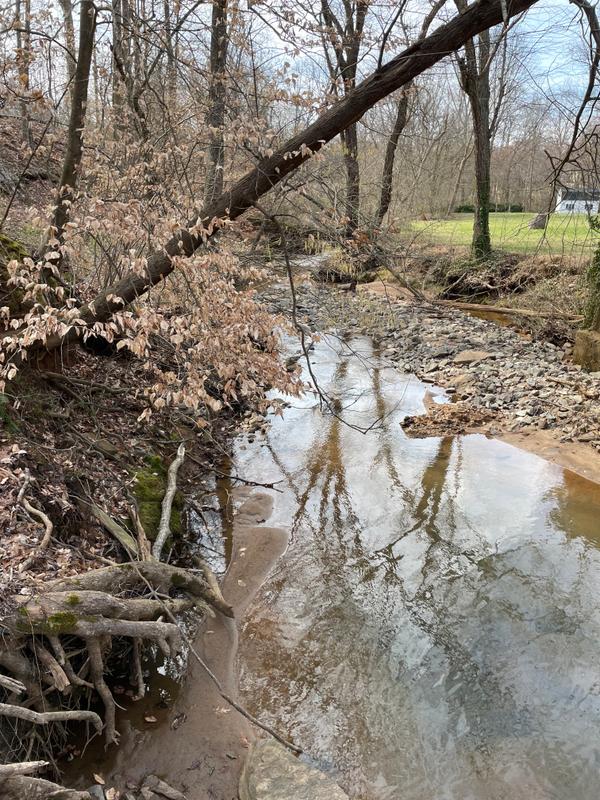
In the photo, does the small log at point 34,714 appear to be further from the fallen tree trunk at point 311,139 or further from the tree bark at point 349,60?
the tree bark at point 349,60

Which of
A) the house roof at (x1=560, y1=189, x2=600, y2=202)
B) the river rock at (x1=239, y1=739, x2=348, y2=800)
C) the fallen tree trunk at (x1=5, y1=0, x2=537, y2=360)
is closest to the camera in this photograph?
the river rock at (x1=239, y1=739, x2=348, y2=800)

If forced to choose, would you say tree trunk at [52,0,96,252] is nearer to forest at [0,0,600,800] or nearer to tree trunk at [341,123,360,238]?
forest at [0,0,600,800]

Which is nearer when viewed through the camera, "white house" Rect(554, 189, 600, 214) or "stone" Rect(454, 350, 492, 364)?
"white house" Rect(554, 189, 600, 214)

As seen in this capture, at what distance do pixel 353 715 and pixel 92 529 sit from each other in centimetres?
271

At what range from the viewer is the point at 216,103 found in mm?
7711

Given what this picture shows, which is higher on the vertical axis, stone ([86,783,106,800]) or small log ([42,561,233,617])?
small log ([42,561,233,617])

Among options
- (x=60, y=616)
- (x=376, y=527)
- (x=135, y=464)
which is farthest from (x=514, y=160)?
(x=60, y=616)

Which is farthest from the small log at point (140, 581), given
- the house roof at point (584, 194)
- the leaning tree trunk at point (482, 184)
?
the leaning tree trunk at point (482, 184)

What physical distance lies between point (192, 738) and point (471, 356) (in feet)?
34.0

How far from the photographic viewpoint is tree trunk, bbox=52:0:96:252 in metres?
6.51

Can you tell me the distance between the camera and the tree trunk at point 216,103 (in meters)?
7.71

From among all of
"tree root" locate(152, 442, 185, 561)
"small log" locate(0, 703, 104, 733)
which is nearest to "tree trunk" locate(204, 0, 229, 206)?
"tree root" locate(152, 442, 185, 561)

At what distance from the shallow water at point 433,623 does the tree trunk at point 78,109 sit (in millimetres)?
4244

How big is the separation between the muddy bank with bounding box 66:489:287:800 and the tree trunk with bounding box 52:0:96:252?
14.6 feet
